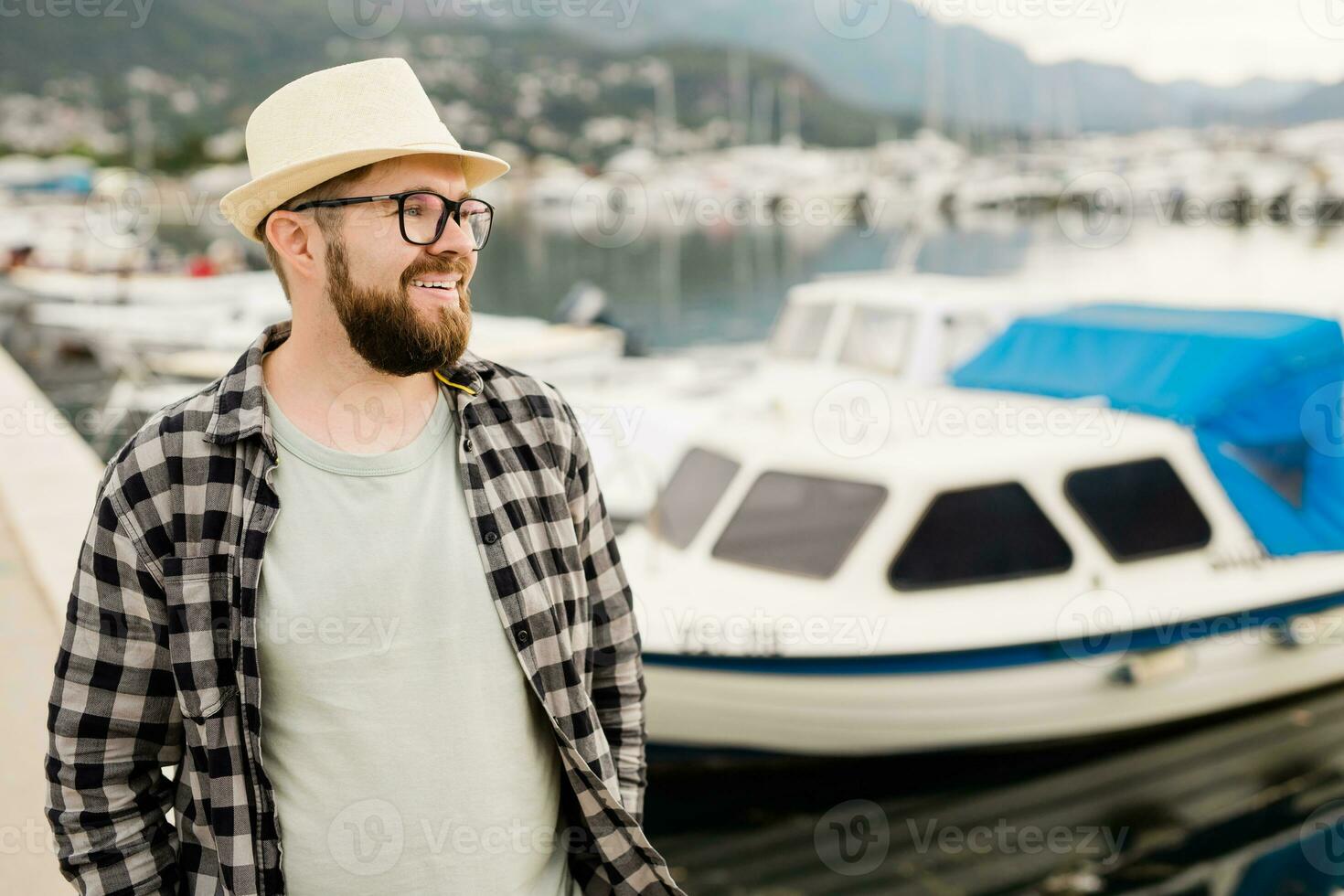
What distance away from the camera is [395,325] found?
6.59ft

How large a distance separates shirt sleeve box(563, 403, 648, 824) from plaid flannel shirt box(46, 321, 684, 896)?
188 millimetres

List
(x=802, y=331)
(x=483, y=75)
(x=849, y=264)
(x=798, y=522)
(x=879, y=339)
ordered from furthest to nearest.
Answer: (x=483, y=75), (x=849, y=264), (x=802, y=331), (x=879, y=339), (x=798, y=522)

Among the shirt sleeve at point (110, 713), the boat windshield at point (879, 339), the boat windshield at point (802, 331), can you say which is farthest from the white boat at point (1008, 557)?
the shirt sleeve at point (110, 713)

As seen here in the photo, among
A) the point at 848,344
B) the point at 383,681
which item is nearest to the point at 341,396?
the point at 383,681

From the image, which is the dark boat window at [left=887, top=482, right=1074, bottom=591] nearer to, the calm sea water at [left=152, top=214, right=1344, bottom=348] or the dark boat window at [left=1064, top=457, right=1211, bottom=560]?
the dark boat window at [left=1064, top=457, right=1211, bottom=560]

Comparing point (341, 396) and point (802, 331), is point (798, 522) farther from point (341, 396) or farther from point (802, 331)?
point (341, 396)

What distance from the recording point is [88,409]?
64.7 ft

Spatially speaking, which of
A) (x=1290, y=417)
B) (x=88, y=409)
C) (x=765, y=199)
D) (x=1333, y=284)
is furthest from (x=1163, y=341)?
(x=765, y=199)

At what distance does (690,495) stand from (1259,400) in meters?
3.77

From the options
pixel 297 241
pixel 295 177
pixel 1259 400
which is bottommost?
pixel 1259 400

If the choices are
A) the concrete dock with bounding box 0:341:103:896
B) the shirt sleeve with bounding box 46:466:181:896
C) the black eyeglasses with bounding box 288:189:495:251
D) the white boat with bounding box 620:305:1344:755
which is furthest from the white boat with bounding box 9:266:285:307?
the shirt sleeve with bounding box 46:466:181:896

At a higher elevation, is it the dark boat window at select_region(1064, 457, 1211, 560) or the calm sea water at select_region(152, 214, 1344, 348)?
the calm sea water at select_region(152, 214, 1344, 348)

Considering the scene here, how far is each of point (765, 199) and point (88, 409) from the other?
74.8 meters

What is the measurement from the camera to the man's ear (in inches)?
81.7
